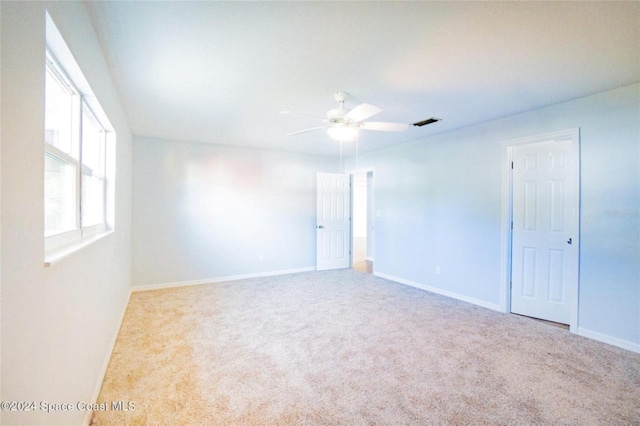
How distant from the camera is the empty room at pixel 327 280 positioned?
4.67 feet

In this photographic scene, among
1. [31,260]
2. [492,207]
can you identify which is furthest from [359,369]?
[492,207]

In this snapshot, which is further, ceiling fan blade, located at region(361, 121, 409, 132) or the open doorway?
the open doorway

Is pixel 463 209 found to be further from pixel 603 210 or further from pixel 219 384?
pixel 219 384

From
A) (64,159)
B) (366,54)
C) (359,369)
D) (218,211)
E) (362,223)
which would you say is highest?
(366,54)

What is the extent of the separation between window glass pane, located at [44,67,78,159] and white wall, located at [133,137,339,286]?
10.1 feet

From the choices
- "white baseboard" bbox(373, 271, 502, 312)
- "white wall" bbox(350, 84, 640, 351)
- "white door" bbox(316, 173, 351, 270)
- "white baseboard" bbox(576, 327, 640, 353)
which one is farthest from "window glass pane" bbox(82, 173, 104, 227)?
"white baseboard" bbox(576, 327, 640, 353)

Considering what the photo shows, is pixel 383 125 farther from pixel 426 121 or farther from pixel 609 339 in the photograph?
pixel 609 339

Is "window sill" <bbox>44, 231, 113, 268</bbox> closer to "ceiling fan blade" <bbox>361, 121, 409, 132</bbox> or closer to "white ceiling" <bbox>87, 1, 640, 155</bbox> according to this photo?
"white ceiling" <bbox>87, 1, 640, 155</bbox>

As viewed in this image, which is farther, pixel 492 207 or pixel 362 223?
pixel 362 223

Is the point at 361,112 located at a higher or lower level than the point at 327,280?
higher

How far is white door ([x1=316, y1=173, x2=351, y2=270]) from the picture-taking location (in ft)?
19.9

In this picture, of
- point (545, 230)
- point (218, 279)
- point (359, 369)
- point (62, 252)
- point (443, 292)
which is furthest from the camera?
point (218, 279)

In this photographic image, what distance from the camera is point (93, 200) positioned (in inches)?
99.3

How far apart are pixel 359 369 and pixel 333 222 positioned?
399 centimetres
